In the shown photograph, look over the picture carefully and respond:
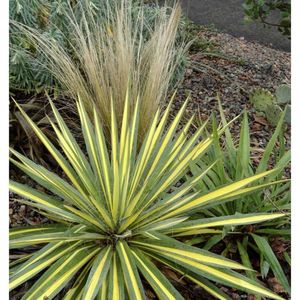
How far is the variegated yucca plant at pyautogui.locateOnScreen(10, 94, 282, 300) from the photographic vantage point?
5.27 ft

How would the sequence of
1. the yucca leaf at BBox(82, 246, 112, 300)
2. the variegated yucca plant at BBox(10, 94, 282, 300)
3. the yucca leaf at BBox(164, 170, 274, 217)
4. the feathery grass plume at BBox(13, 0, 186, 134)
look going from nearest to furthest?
the yucca leaf at BBox(82, 246, 112, 300), the variegated yucca plant at BBox(10, 94, 282, 300), the yucca leaf at BBox(164, 170, 274, 217), the feathery grass plume at BBox(13, 0, 186, 134)

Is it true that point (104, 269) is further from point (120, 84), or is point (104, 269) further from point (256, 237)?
point (120, 84)

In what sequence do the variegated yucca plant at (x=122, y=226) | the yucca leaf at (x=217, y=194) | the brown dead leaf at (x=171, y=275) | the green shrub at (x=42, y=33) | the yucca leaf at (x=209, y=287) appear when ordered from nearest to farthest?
the variegated yucca plant at (x=122, y=226), the yucca leaf at (x=209, y=287), the yucca leaf at (x=217, y=194), the brown dead leaf at (x=171, y=275), the green shrub at (x=42, y=33)

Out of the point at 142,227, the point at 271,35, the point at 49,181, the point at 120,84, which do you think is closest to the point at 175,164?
the point at 142,227

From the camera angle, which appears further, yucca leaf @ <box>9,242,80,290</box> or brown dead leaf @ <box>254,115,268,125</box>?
brown dead leaf @ <box>254,115,268,125</box>

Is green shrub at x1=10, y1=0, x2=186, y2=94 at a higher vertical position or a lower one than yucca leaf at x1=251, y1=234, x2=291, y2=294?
higher

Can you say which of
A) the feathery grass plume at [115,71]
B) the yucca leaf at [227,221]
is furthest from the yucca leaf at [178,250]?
Result: the feathery grass plume at [115,71]

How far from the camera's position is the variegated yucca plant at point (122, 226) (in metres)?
1.61

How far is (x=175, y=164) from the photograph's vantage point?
2002 mm

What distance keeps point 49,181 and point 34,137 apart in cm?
80

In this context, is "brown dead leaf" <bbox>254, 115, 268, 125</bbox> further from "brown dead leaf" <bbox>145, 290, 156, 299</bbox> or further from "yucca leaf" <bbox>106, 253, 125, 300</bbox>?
"yucca leaf" <bbox>106, 253, 125, 300</bbox>

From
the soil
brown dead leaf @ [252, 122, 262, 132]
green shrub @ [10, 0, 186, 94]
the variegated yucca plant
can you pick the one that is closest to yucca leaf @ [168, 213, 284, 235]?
the variegated yucca plant

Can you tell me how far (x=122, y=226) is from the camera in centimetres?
178

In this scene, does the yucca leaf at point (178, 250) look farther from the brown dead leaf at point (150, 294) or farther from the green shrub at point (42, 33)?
the green shrub at point (42, 33)
